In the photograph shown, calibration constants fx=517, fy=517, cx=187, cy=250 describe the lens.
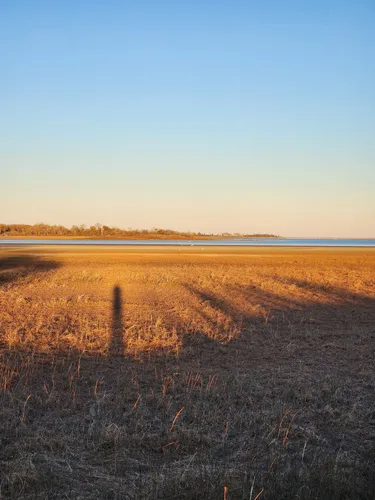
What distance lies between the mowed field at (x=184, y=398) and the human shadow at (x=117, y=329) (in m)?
0.06

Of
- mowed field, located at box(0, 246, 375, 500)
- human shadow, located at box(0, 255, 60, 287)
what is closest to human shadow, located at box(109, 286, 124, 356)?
mowed field, located at box(0, 246, 375, 500)

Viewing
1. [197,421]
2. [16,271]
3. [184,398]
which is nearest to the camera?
[197,421]

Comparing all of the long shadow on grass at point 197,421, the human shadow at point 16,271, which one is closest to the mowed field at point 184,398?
the long shadow on grass at point 197,421

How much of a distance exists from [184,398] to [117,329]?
5.62 metres

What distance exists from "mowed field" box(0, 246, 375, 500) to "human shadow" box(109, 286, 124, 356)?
6cm

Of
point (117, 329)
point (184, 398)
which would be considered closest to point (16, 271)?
point (117, 329)

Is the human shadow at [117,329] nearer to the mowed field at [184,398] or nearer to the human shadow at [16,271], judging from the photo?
the mowed field at [184,398]

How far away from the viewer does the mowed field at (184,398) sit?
5375mm

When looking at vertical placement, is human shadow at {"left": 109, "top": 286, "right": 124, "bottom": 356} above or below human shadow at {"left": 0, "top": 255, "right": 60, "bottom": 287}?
below

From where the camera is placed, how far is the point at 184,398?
8.34 m

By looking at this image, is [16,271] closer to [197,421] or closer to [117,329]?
[117,329]

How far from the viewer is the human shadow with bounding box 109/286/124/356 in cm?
1181

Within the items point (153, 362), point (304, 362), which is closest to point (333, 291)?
point (304, 362)

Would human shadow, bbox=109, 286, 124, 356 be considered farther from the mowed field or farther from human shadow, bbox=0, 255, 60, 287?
human shadow, bbox=0, 255, 60, 287
